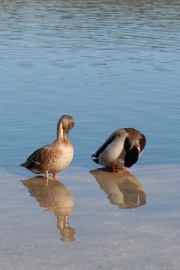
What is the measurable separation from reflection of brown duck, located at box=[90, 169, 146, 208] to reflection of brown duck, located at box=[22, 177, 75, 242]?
52cm

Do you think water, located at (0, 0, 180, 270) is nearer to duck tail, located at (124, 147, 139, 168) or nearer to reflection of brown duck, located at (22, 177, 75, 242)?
reflection of brown duck, located at (22, 177, 75, 242)

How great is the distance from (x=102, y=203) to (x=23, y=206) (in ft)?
2.89

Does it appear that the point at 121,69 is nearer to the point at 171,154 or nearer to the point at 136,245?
the point at 171,154

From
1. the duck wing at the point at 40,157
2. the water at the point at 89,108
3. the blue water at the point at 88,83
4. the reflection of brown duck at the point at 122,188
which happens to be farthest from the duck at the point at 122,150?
the duck wing at the point at 40,157

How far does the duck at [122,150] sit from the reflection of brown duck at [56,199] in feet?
3.08

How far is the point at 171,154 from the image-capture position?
11672 millimetres

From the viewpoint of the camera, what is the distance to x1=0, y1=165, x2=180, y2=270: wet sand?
6.84m

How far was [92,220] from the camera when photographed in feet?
26.5

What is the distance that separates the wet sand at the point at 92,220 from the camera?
6840 millimetres

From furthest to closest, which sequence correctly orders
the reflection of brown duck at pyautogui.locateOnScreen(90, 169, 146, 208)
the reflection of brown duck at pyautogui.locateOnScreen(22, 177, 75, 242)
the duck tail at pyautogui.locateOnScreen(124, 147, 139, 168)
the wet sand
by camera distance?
the duck tail at pyautogui.locateOnScreen(124, 147, 139, 168)
the reflection of brown duck at pyautogui.locateOnScreen(90, 169, 146, 208)
the reflection of brown duck at pyautogui.locateOnScreen(22, 177, 75, 242)
the wet sand

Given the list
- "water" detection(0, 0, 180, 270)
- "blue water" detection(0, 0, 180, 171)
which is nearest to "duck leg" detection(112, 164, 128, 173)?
"water" detection(0, 0, 180, 270)

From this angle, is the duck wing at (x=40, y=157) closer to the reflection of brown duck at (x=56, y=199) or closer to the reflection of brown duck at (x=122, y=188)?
the reflection of brown duck at (x=56, y=199)

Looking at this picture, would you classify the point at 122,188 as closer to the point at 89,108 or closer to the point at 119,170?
the point at 119,170

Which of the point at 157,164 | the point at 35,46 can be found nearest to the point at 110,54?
the point at 35,46
